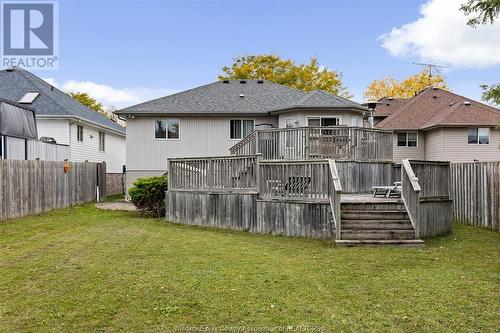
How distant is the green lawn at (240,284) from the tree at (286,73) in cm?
3157

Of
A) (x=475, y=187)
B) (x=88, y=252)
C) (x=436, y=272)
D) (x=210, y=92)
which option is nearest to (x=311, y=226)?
(x=436, y=272)

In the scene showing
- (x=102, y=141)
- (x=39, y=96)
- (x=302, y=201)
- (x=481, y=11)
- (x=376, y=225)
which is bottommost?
(x=376, y=225)

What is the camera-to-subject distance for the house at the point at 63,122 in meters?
22.4

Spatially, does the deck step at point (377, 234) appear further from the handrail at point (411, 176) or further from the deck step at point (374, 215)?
the handrail at point (411, 176)

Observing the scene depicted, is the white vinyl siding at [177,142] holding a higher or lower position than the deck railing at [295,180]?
higher

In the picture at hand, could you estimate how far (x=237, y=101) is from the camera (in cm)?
2203

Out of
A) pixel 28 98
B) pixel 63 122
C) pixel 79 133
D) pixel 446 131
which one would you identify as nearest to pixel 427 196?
pixel 446 131

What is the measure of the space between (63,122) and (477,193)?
19122 mm

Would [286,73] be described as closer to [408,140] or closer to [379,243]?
[408,140]

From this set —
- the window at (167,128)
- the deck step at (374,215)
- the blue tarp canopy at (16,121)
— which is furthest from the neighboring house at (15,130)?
the deck step at (374,215)

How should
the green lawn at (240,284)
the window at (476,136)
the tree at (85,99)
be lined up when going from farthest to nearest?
the tree at (85,99)
the window at (476,136)
the green lawn at (240,284)

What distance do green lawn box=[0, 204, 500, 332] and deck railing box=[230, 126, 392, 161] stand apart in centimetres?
551

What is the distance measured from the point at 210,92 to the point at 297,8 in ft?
33.1

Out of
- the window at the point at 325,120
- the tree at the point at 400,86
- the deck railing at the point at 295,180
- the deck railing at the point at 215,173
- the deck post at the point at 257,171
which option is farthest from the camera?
the tree at the point at 400,86
